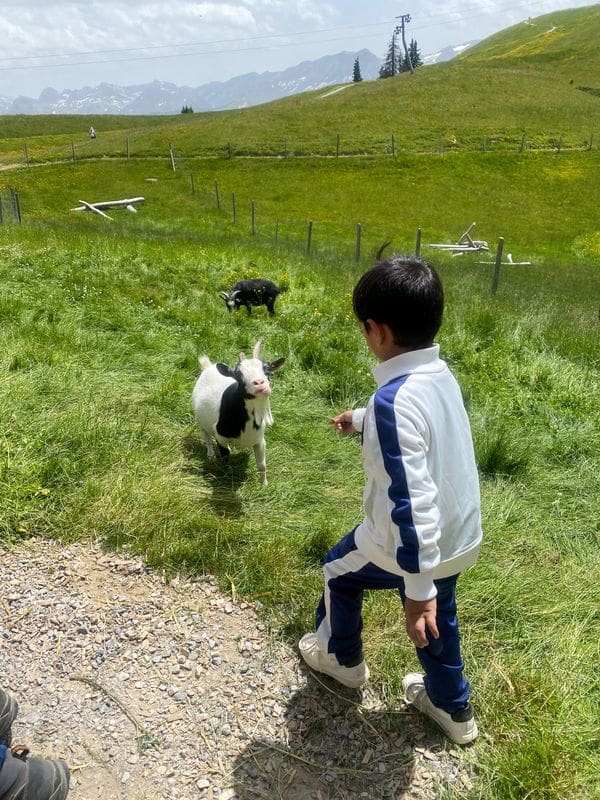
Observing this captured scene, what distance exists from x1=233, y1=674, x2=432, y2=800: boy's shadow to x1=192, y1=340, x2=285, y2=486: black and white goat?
232 cm

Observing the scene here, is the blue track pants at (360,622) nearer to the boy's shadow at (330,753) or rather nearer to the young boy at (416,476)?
the young boy at (416,476)

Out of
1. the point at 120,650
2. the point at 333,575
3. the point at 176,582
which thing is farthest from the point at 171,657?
the point at 333,575

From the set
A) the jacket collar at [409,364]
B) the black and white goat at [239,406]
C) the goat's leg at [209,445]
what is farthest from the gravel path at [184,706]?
the jacket collar at [409,364]

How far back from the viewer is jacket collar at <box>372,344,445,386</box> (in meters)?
2.39

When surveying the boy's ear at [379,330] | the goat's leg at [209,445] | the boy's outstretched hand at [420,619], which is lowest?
the goat's leg at [209,445]

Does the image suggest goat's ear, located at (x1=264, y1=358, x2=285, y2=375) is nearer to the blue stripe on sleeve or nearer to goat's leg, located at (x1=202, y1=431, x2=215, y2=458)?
goat's leg, located at (x1=202, y1=431, x2=215, y2=458)

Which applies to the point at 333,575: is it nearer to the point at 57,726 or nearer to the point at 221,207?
the point at 57,726

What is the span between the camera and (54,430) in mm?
5164

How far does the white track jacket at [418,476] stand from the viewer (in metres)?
2.22

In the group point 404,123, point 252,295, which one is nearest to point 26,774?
point 252,295

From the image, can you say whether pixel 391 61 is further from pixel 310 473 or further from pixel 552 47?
pixel 310 473

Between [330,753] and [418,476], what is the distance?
1712mm

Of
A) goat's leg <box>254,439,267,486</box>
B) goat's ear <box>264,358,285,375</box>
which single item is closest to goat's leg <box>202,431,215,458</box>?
goat's leg <box>254,439,267,486</box>

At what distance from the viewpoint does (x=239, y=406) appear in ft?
16.6
